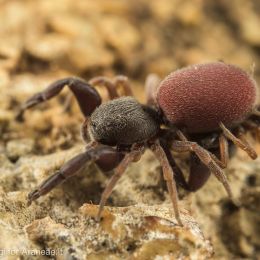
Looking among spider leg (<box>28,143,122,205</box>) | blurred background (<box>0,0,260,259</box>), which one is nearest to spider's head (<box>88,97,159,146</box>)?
spider leg (<box>28,143,122,205</box>)

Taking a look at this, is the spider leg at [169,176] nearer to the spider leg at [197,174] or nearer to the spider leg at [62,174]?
the spider leg at [197,174]

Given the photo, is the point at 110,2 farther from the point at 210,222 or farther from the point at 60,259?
the point at 60,259

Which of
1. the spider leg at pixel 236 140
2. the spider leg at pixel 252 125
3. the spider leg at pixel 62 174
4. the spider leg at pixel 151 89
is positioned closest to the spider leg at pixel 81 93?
the spider leg at pixel 151 89

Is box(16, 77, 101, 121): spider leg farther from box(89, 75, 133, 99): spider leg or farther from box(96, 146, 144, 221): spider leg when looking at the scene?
box(96, 146, 144, 221): spider leg

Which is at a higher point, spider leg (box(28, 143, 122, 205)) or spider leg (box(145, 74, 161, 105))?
spider leg (box(145, 74, 161, 105))

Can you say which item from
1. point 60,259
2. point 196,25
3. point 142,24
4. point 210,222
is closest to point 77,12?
point 142,24

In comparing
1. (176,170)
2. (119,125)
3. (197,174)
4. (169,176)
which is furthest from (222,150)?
(119,125)
